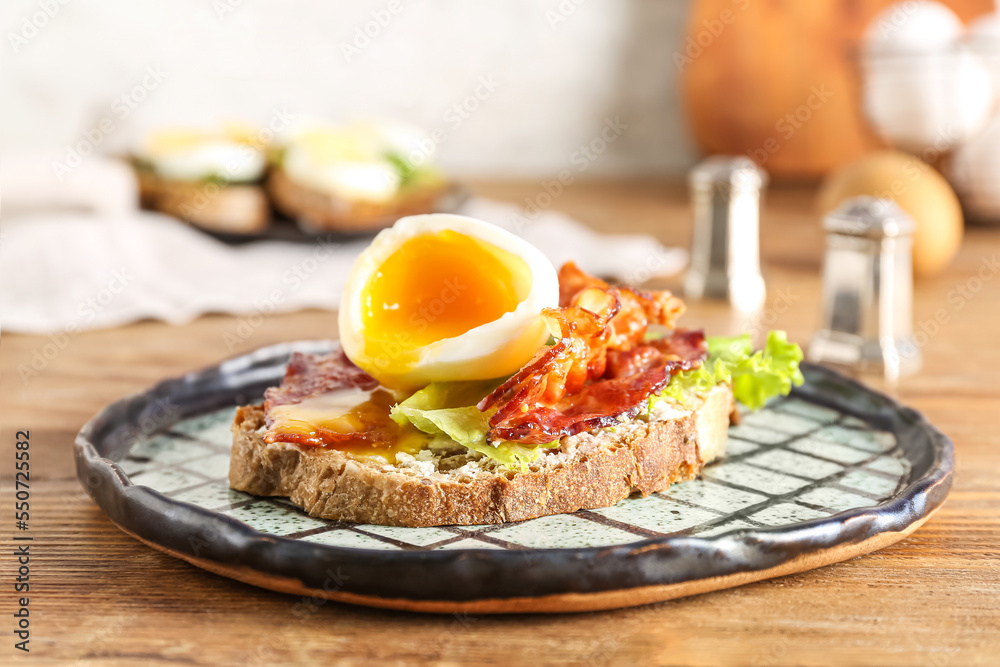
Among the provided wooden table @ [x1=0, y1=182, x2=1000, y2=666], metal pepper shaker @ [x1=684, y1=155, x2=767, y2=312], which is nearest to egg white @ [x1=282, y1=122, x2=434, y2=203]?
metal pepper shaker @ [x1=684, y1=155, x2=767, y2=312]

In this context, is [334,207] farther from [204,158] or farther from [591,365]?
[591,365]

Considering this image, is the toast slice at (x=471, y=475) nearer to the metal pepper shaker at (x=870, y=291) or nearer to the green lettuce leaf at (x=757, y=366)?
the green lettuce leaf at (x=757, y=366)

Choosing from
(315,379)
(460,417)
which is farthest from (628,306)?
(315,379)

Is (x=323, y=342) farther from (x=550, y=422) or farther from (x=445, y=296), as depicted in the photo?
(x=550, y=422)

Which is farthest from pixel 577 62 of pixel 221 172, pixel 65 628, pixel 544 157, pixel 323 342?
pixel 65 628

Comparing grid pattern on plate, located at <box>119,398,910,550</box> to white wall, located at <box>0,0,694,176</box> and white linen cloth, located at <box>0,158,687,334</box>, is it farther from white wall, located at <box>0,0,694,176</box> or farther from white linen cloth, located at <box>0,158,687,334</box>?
white wall, located at <box>0,0,694,176</box>

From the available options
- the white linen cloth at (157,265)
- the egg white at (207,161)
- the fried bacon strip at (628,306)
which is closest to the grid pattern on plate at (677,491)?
the fried bacon strip at (628,306)
